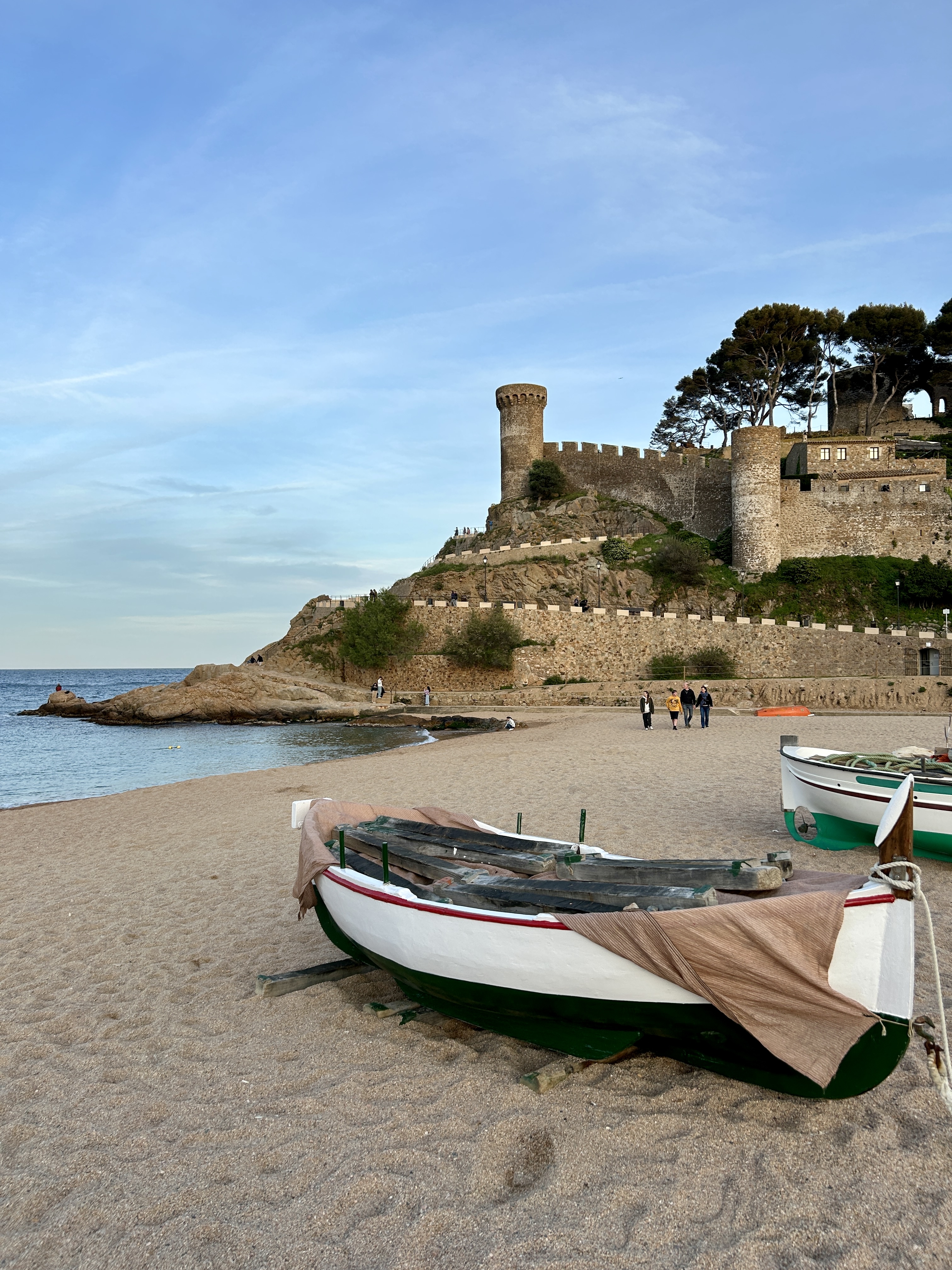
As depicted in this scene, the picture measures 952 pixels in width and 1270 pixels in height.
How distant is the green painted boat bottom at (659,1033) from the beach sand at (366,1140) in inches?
7.2

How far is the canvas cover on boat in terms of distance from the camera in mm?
5281

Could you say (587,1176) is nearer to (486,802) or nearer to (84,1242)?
(84,1242)

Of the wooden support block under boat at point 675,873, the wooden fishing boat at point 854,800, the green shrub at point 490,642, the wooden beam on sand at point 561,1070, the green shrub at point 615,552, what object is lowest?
the wooden beam on sand at point 561,1070

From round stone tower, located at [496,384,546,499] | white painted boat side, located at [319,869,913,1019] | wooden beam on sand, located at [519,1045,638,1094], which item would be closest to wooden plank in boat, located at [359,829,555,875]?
white painted boat side, located at [319,869,913,1019]

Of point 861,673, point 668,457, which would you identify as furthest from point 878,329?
point 861,673

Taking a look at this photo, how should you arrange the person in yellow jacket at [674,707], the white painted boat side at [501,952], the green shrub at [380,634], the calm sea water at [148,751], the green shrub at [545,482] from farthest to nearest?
the green shrub at [545,482] < the green shrub at [380,634] < the person in yellow jacket at [674,707] < the calm sea water at [148,751] < the white painted boat side at [501,952]

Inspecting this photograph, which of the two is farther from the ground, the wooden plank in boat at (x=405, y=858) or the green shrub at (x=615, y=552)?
the green shrub at (x=615, y=552)

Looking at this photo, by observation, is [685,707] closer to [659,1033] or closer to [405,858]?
[405,858]

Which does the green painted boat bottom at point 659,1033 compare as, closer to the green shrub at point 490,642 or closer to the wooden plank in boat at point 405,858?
the wooden plank in boat at point 405,858

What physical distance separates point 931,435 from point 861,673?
23.9 meters

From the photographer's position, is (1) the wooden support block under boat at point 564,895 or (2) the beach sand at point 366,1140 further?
(1) the wooden support block under boat at point 564,895

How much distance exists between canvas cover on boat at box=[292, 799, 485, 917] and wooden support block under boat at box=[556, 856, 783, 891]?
1.08 meters

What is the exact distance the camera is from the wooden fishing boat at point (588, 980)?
324 cm

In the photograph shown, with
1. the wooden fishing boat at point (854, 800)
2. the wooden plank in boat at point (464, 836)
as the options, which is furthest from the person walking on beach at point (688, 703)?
the wooden plank in boat at point (464, 836)
